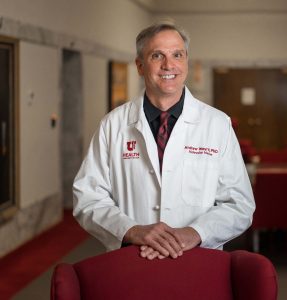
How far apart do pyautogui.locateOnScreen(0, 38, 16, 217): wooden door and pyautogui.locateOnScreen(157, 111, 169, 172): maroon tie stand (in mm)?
4605

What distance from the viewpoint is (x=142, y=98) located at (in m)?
2.85

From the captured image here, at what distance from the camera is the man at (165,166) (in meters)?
2.65

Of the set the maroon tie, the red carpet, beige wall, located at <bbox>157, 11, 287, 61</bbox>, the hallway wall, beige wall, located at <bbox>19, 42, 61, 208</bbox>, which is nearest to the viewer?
the maroon tie

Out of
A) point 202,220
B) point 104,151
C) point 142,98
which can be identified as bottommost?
point 202,220

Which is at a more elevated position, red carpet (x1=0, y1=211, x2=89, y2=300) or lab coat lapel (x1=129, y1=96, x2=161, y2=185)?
lab coat lapel (x1=129, y1=96, x2=161, y2=185)

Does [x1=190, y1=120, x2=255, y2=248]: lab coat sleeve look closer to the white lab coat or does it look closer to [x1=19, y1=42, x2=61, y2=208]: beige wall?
the white lab coat

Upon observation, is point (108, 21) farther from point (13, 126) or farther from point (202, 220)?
point (202, 220)

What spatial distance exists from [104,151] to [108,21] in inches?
368

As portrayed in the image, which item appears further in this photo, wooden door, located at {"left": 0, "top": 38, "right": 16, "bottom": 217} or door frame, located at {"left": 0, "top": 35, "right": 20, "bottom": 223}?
door frame, located at {"left": 0, "top": 35, "right": 20, "bottom": 223}

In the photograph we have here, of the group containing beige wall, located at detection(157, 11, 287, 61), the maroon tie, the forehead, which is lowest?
the maroon tie

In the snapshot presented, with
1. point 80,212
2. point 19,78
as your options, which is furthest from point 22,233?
point 80,212

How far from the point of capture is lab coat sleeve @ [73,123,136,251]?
265 cm

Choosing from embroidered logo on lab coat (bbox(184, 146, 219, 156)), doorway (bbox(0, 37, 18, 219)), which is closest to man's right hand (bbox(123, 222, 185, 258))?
embroidered logo on lab coat (bbox(184, 146, 219, 156))

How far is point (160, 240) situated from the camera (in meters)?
2.42
